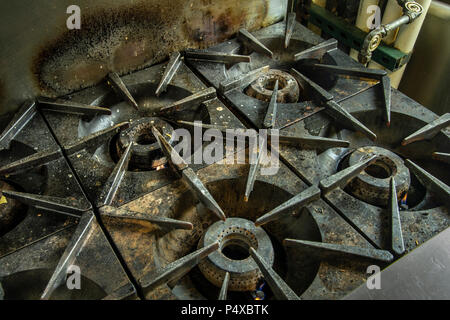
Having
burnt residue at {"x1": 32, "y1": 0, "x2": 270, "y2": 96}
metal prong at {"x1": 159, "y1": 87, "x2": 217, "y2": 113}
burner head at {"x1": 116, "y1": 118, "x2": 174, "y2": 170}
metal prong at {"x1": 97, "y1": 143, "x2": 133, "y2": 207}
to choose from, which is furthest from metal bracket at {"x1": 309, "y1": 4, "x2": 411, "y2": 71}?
metal prong at {"x1": 97, "y1": 143, "x2": 133, "y2": 207}

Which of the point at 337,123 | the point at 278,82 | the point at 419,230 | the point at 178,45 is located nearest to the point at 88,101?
the point at 178,45

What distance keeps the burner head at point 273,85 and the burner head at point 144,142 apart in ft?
1.35

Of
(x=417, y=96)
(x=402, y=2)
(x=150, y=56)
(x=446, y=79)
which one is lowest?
(x=417, y=96)

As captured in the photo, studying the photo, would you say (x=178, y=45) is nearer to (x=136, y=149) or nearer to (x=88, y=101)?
(x=88, y=101)

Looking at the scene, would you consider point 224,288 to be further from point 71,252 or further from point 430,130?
point 430,130

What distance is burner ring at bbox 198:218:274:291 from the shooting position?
1.22 metres

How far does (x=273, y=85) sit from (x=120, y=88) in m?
0.69

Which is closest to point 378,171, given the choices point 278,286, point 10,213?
point 278,286

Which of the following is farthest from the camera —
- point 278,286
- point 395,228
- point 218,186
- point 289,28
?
point 289,28

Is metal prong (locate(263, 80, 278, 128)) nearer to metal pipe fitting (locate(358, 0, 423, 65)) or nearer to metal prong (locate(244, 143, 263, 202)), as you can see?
metal prong (locate(244, 143, 263, 202))

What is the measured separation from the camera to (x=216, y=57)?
5.90 feet
